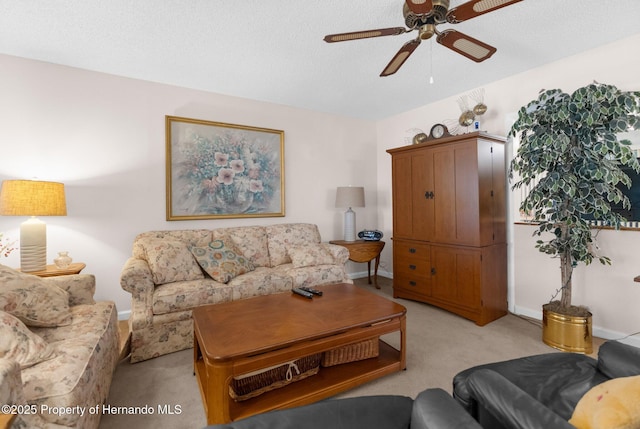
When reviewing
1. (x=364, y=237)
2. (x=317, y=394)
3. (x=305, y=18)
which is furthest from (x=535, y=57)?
(x=317, y=394)

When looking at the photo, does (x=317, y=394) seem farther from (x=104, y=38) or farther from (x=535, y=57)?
(x=535, y=57)

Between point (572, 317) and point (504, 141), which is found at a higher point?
point (504, 141)

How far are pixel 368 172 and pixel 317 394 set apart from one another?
11.5ft

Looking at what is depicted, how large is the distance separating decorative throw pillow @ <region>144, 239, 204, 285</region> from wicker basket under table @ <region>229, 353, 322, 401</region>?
1.27 metres

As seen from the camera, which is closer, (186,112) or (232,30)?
(232,30)

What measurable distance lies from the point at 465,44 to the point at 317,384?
7.36 feet

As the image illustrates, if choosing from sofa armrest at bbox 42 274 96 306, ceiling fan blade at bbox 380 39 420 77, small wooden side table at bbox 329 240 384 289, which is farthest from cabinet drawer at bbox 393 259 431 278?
sofa armrest at bbox 42 274 96 306

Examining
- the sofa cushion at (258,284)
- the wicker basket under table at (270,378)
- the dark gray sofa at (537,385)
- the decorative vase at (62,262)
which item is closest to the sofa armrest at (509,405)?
the dark gray sofa at (537,385)

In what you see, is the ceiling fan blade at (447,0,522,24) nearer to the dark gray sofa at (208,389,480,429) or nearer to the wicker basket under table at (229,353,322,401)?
the dark gray sofa at (208,389,480,429)

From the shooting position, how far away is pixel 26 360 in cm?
125

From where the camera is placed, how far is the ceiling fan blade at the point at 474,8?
4.72 ft

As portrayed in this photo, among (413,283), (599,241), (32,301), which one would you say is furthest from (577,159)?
(32,301)

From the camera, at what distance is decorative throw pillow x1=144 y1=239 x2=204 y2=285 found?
8.29 feet

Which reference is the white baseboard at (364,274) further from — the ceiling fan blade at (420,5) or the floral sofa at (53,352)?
the ceiling fan blade at (420,5)
